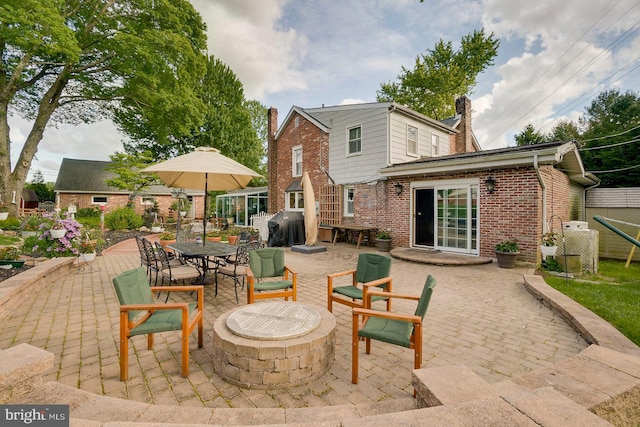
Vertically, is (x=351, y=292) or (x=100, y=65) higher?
(x=100, y=65)

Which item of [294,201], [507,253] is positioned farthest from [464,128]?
[507,253]

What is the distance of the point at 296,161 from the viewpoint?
1603 centimetres

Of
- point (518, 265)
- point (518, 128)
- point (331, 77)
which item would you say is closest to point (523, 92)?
point (518, 128)

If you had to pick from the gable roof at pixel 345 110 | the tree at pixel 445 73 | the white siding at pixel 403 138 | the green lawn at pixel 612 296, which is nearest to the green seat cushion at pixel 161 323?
the green lawn at pixel 612 296

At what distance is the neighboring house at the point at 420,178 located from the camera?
25.5 ft

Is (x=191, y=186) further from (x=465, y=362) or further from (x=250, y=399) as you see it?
(x=465, y=362)

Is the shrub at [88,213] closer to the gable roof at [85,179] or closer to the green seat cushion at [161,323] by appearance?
the gable roof at [85,179]

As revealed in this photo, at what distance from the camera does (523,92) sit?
19.9 metres

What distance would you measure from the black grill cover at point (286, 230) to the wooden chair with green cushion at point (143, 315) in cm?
869

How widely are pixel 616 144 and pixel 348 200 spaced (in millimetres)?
16671

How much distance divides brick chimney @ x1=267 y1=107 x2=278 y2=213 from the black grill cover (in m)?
4.68

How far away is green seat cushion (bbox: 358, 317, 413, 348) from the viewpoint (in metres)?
2.59

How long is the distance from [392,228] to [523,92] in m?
17.2

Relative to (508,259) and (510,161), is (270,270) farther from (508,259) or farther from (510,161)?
(510,161)
